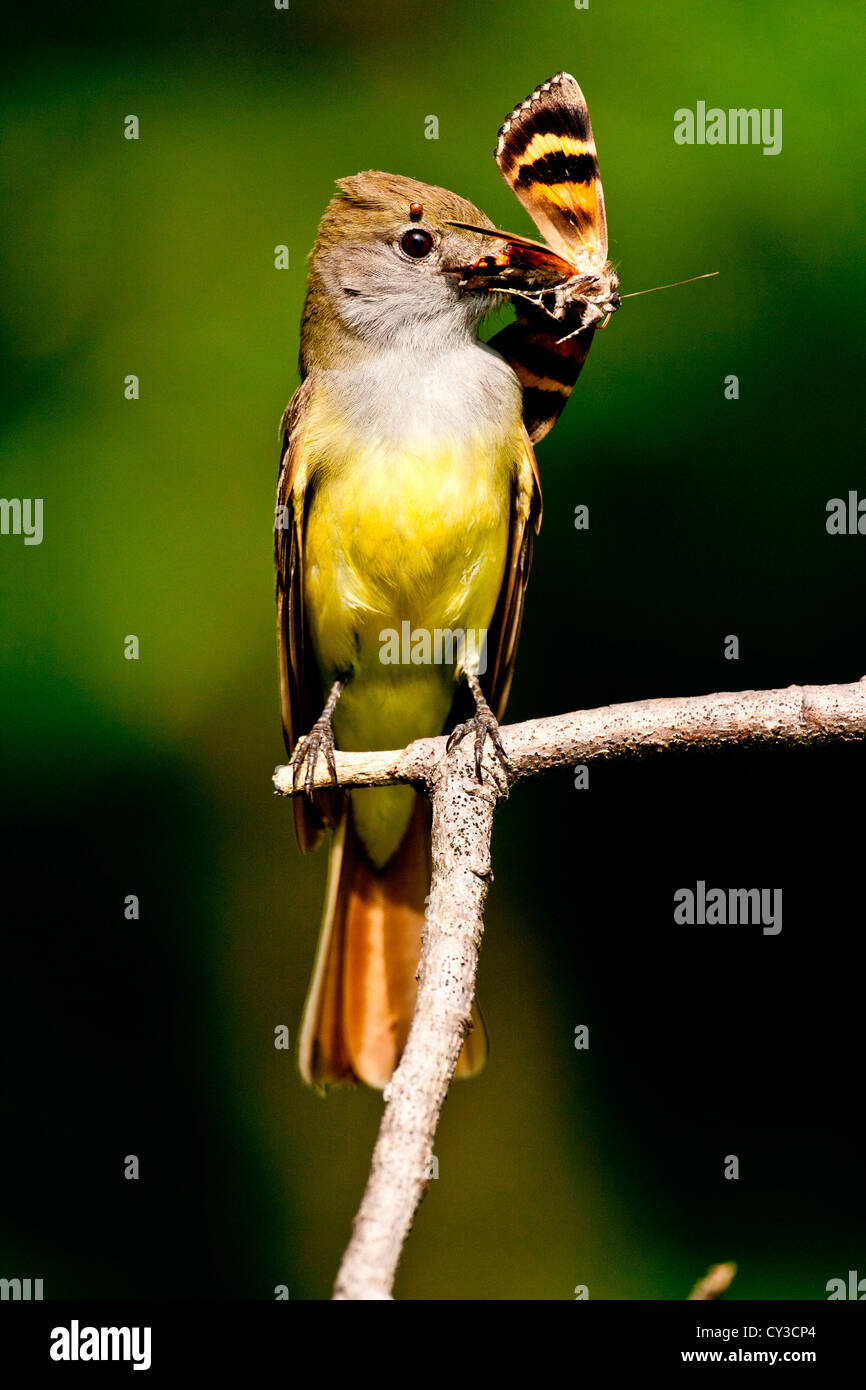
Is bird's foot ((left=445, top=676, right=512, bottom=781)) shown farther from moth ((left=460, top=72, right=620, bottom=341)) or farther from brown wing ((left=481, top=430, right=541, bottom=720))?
moth ((left=460, top=72, right=620, bottom=341))

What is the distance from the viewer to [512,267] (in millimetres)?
2990

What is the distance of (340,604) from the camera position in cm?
314

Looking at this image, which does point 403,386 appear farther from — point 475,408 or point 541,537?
point 541,537

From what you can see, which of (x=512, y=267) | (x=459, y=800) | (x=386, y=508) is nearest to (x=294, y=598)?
(x=386, y=508)

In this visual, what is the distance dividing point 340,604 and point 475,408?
0.57 meters

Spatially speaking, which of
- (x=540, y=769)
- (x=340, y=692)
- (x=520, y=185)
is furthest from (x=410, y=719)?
(x=520, y=185)

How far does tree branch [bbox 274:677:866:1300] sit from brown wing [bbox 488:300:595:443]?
43.2 inches

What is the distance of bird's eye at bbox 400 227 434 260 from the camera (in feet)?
10.2

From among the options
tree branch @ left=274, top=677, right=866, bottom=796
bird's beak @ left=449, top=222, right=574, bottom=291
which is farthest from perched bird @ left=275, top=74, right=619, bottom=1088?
tree branch @ left=274, top=677, right=866, bottom=796

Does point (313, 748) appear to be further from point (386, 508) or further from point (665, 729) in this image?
point (665, 729)

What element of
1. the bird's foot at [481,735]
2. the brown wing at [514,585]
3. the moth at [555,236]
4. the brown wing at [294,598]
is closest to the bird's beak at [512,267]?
the moth at [555,236]

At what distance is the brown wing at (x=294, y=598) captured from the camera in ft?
10.3

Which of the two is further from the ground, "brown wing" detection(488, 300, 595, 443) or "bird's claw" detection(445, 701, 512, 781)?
"brown wing" detection(488, 300, 595, 443)

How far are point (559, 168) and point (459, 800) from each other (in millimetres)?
1339
